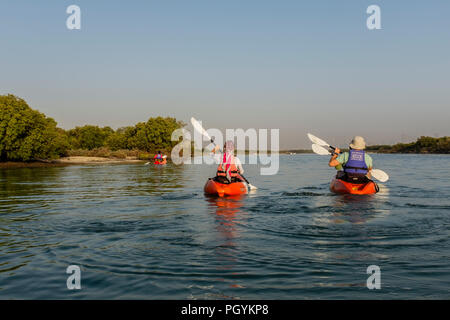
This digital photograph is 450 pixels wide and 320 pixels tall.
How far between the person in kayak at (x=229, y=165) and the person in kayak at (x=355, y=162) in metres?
3.12

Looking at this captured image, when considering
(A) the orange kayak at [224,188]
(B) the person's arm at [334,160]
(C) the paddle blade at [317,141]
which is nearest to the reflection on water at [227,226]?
(A) the orange kayak at [224,188]

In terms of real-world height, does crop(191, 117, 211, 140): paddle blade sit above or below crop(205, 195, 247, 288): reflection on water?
above

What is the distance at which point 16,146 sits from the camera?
123 feet

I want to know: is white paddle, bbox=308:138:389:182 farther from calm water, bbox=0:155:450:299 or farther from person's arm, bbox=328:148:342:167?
calm water, bbox=0:155:450:299

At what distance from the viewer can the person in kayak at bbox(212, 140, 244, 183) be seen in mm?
12422

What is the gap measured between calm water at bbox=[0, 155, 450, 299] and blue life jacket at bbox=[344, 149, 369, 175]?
1771 millimetres

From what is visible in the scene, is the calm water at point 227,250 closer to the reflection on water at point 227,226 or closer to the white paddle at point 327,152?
the reflection on water at point 227,226

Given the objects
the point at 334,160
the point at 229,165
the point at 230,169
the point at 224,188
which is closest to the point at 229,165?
the point at 229,165

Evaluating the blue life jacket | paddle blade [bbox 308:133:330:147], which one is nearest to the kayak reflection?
the blue life jacket

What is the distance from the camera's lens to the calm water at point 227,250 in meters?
4.23

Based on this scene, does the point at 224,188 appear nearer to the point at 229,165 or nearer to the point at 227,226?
the point at 229,165
